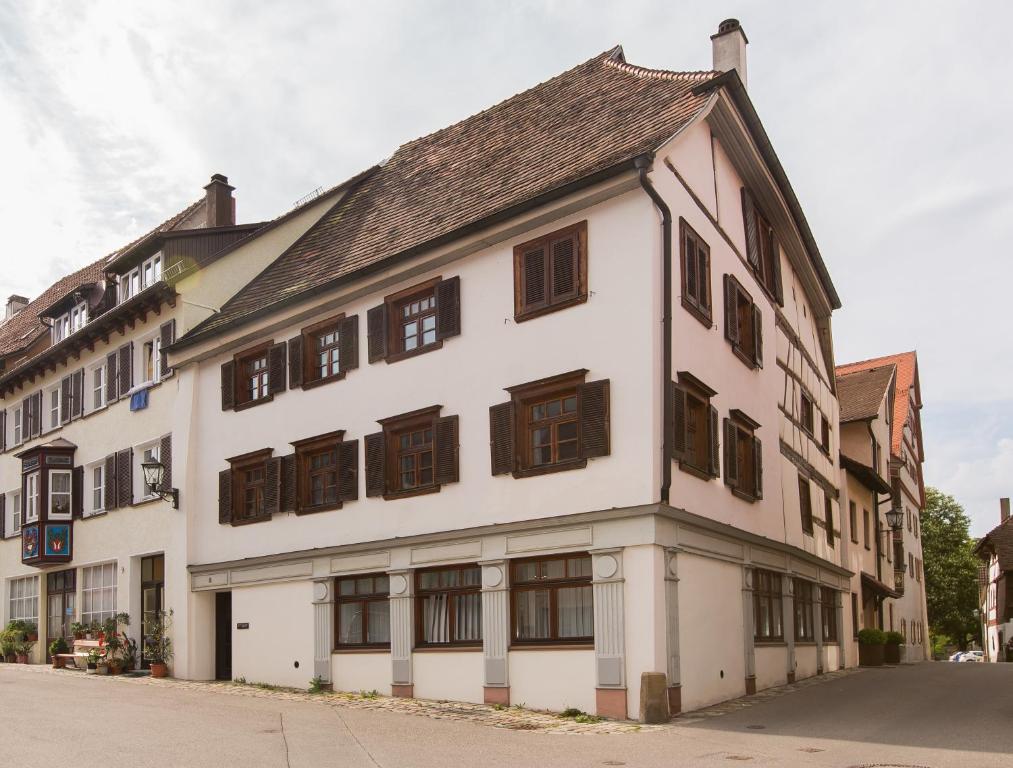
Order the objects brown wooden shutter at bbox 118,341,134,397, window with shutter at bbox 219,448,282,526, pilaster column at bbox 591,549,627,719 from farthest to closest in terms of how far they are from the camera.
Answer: brown wooden shutter at bbox 118,341,134,397 → window with shutter at bbox 219,448,282,526 → pilaster column at bbox 591,549,627,719

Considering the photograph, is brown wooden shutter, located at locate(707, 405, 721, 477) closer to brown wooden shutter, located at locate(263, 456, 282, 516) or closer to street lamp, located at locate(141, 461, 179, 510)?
brown wooden shutter, located at locate(263, 456, 282, 516)

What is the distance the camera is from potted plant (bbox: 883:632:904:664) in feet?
119

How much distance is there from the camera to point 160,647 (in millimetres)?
26281

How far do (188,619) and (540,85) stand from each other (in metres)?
14.0

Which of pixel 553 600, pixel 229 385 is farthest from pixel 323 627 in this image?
pixel 229 385

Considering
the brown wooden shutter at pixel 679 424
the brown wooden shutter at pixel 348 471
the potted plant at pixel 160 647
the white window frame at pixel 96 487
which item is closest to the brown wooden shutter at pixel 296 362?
the brown wooden shutter at pixel 348 471

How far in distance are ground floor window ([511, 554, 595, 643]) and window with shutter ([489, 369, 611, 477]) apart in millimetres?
1498

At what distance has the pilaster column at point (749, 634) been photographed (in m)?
21.1

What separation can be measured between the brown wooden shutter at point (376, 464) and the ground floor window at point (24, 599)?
637 inches

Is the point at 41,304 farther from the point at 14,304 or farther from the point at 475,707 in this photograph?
the point at 475,707

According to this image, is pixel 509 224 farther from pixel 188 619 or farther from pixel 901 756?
pixel 188 619

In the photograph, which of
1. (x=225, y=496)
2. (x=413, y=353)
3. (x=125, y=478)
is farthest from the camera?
(x=125, y=478)

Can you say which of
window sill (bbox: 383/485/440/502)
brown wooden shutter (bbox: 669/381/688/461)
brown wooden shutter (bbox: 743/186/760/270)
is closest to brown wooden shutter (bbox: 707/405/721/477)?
brown wooden shutter (bbox: 669/381/688/461)

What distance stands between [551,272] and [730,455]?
5053 mm
